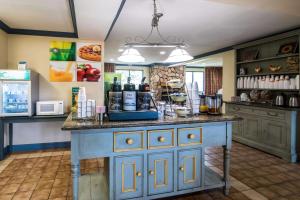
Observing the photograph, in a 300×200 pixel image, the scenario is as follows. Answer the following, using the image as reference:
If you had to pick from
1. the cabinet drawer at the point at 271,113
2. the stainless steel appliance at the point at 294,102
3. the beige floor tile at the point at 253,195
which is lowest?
the beige floor tile at the point at 253,195

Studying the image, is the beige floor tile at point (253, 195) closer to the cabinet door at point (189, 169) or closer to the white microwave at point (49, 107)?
the cabinet door at point (189, 169)

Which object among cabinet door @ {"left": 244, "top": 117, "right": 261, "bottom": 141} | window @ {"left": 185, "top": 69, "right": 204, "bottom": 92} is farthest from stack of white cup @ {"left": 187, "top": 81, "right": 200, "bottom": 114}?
window @ {"left": 185, "top": 69, "right": 204, "bottom": 92}

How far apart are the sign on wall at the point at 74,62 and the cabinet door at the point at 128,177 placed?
2.68 meters

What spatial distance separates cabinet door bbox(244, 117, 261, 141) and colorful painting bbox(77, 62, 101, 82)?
3282 millimetres

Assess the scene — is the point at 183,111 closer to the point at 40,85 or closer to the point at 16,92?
the point at 16,92

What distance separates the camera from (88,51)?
4.21m

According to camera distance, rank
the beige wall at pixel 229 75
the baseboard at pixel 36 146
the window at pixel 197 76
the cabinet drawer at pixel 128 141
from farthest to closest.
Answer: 1. the window at pixel 197 76
2. the beige wall at pixel 229 75
3. the baseboard at pixel 36 146
4. the cabinet drawer at pixel 128 141

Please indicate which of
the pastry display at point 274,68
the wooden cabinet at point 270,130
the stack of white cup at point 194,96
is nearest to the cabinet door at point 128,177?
the stack of white cup at point 194,96

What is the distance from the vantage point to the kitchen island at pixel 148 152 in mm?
1863

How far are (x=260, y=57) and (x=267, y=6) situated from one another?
267cm

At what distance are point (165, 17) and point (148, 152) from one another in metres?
2.22

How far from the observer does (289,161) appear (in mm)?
3492

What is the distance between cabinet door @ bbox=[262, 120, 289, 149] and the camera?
3.56 meters

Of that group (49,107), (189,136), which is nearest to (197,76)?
(49,107)
